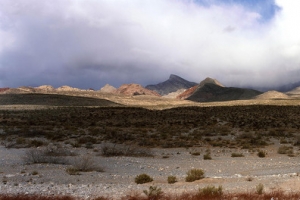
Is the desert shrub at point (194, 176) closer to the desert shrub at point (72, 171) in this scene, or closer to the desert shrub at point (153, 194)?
the desert shrub at point (153, 194)

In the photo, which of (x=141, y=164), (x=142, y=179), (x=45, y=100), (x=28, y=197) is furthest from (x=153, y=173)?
(x=45, y=100)

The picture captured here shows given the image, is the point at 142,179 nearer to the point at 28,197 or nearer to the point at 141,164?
the point at 28,197

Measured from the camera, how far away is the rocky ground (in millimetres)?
Result: 13586

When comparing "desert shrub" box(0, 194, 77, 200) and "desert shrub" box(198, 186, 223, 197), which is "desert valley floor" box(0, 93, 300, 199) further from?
"desert shrub" box(198, 186, 223, 197)

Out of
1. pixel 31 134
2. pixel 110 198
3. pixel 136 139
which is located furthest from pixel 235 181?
pixel 31 134

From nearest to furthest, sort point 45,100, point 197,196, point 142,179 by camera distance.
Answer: point 197,196, point 142,179, point 45,100

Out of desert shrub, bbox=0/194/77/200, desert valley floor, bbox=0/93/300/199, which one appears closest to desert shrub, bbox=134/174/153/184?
desert valley floor, bbox=0/93/300/199

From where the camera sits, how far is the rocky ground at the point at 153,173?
44.6 feet

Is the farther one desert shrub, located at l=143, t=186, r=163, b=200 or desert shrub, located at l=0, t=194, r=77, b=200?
desert shrub, located at l=0, t=194, r=77, b=200

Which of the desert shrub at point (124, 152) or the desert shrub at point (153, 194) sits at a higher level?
the desert shrub at point (153, 194)

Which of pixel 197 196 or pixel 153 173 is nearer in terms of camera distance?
pixel 197 196

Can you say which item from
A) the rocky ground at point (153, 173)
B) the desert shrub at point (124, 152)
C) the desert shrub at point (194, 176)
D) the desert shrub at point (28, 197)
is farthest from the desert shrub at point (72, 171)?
the desert shrub at point (124, 152)

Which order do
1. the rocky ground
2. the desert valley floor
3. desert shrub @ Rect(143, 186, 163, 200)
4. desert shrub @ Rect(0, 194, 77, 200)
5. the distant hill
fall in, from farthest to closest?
the distant hill, the desert valley floor, the rocky ground, desert shrub @ Rect(0, 194, 77, 200), desert shrub @ Rect(143, 186, 163, 200)

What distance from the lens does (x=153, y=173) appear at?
18047 mm
